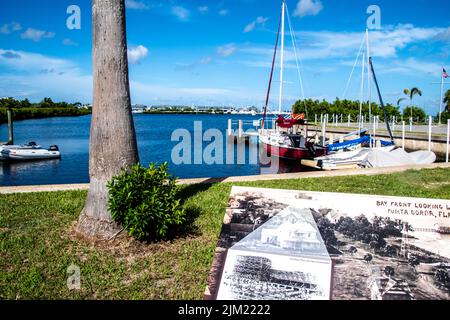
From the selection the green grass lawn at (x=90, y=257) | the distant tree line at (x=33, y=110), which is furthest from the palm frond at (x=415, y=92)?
the distant tree line at (x=33, y=110)

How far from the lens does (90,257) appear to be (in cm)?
572

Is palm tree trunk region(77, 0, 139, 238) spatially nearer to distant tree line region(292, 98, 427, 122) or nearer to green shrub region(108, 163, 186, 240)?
green shrub region(108, 163, 186, 240)

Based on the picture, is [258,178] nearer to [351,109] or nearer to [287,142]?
[287,142]

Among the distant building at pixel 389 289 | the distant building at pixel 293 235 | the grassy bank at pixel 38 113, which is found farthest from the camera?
the grassy bank at pixel 38 113

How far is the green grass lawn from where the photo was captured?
4793 mm

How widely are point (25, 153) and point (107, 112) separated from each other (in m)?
28.5

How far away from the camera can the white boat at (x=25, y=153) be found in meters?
30.1

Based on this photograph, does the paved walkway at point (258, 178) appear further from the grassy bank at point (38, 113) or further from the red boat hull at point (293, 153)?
the grassy bank at point (38, 113)

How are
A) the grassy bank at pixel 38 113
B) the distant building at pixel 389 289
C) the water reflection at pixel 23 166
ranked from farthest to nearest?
the grassy bank at pixel 38 113
the water reflection at pixel 23 166
the distant building at pixel 389 289

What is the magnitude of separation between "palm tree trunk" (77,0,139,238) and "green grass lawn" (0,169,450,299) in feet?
1.75

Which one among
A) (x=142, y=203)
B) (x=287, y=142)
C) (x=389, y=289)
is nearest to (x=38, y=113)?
(x=287, y=142)

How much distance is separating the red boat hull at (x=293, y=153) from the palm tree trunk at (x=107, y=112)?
22.9 meters

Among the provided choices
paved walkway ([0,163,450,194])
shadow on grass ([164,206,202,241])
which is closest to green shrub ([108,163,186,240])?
shadow on grass ([164,206,202,241])

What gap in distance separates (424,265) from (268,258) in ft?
4.96
